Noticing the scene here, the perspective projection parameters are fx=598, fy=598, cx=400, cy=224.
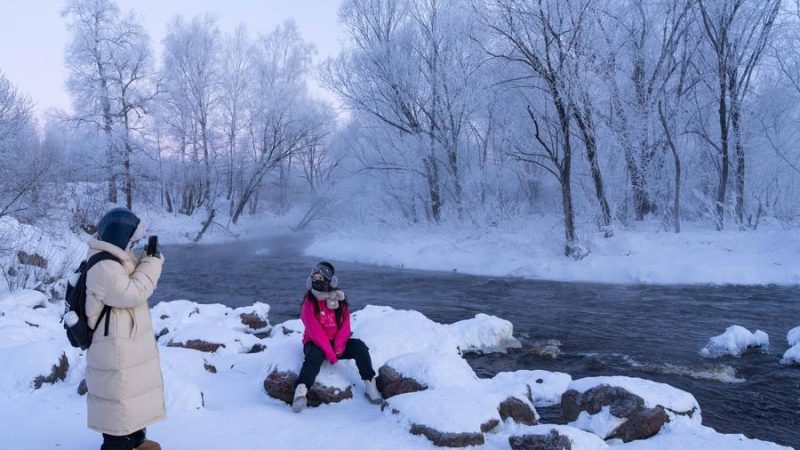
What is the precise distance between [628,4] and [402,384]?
56.0 ft

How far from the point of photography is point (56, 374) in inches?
191

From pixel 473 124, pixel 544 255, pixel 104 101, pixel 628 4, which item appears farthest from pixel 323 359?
pixel 104 101

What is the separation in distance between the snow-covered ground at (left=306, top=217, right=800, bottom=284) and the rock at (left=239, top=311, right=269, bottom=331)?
8.26 metres

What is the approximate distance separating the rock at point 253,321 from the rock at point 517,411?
17.6 feet

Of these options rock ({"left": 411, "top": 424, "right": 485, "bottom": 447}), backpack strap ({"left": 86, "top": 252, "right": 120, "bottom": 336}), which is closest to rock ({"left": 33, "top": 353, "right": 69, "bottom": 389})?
backpack strap ({"left": 86, "top": 252, "right": 120, "bottom": 336})

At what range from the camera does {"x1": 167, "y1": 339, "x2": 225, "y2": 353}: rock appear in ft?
22.0

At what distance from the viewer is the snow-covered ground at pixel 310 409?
402cm

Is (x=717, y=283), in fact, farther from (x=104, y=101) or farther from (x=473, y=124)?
(x=104, y=101)

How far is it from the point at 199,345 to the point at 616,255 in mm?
11540

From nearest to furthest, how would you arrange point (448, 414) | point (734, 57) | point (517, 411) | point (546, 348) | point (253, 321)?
point (448, 414) → point (517, 411) → point (546, 348) → point (253, 321) → point (734, 57)

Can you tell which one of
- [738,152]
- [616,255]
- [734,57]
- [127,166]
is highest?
[734,57]

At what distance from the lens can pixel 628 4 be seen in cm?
1836

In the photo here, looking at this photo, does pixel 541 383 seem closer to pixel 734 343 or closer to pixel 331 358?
pixel 331 358

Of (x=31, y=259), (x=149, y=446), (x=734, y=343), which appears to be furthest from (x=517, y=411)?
(x=31, y=259)
